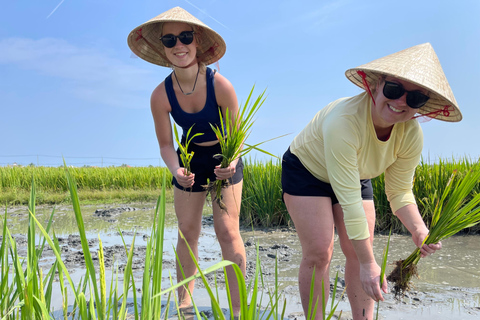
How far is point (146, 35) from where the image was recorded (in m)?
2.73

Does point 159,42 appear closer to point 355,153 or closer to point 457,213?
point 355,153

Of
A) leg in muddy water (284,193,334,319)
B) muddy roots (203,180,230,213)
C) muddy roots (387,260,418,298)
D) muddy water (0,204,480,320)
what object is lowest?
muddy water (0,204,480,320)

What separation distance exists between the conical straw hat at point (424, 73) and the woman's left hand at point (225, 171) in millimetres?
846

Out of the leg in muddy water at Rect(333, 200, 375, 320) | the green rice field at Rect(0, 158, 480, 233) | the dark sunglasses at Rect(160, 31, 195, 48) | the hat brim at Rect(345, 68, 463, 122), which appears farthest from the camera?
the green rice field at Rect(0, 158, 480, 233)

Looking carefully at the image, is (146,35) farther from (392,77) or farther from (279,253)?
(279,253)

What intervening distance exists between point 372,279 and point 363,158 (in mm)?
612

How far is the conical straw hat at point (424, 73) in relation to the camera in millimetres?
1726

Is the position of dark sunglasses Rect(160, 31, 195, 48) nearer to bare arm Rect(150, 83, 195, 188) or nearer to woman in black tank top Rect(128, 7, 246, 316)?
woman in black tank top Rect(128, 7, 246, 316)

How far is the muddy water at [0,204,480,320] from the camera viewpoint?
299cm

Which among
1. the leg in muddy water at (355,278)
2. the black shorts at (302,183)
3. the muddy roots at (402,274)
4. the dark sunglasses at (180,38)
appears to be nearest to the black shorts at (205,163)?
the black shorts at (302,183)

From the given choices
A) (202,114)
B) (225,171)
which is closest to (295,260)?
(225,171)

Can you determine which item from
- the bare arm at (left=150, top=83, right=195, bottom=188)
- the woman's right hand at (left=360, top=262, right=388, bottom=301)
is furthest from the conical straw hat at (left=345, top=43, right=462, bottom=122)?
the bare arm at (left=150, top=83, right=195, bottom=188)

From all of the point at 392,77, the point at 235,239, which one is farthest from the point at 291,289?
the point at 392,77

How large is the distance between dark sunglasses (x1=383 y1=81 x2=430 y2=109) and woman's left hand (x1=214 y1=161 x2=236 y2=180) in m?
0.97
